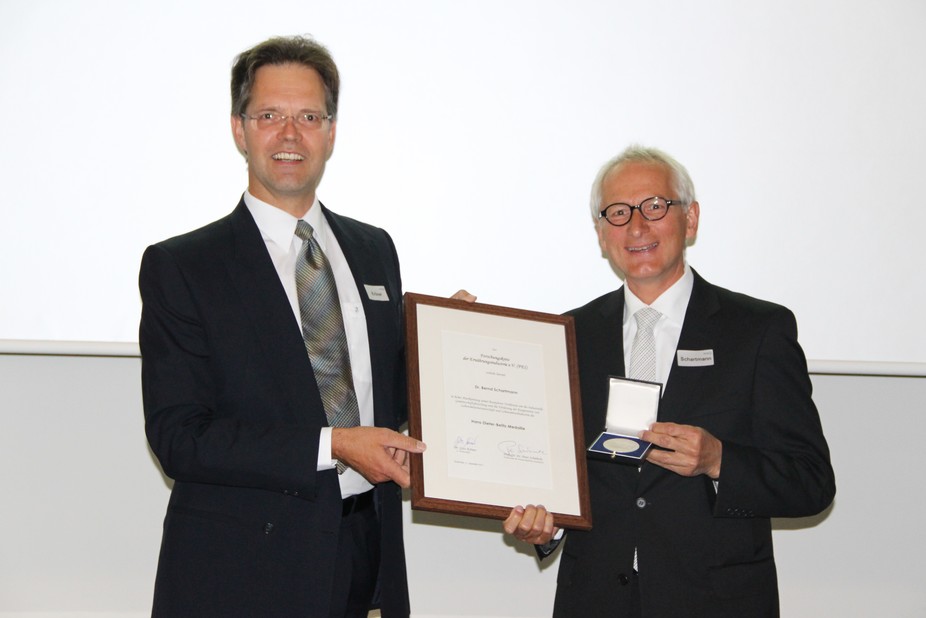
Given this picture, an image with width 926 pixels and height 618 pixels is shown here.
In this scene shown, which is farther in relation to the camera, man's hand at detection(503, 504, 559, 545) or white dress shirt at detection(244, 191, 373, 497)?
white dress shirt at detection(244, 191, 373, 497)

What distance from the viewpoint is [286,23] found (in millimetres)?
3375

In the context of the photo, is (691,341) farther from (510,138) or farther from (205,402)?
(205,402)

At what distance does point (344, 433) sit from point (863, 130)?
2.37 meters

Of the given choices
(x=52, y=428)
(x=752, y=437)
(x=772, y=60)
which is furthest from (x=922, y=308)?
(x=52, y=428)

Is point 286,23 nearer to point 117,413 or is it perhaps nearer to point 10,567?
point 117,413

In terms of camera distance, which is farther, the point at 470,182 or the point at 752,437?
the point at 470,182

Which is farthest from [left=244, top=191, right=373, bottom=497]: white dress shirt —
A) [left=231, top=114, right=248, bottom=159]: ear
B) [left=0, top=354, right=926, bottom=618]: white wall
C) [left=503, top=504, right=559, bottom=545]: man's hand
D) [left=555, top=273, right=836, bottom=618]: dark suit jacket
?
[left=0, top=354, right=926, bottom=618]: white wall

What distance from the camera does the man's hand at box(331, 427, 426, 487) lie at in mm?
2307

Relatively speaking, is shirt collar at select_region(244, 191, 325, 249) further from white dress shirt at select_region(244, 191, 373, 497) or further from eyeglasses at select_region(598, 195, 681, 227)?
eyeglasses at select_region(598, 195, 681, 227)

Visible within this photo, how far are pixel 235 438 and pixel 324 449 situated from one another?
0.22 metres

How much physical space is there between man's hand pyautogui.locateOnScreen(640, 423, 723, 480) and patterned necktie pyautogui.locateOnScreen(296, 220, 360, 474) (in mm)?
775

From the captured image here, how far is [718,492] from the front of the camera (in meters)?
2.42

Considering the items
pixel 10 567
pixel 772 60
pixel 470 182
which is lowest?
pixel 10 567
